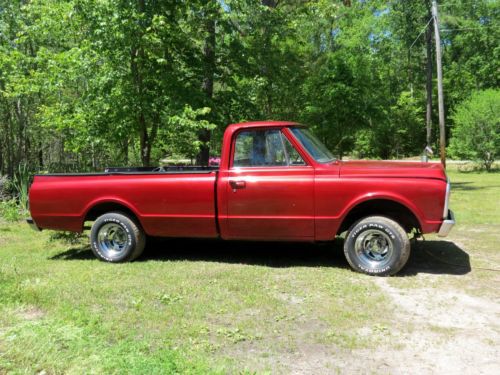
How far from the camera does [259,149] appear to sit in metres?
6.29

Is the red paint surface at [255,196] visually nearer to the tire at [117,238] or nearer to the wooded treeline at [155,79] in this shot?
the tire at [117,238]

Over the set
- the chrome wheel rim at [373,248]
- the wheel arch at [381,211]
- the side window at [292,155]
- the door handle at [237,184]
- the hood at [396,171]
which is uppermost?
the side window at [292,155]

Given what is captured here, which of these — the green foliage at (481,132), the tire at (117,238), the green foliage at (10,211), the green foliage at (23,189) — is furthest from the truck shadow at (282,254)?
the green foliage at (481,132)

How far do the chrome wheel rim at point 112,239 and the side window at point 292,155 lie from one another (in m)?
2.53

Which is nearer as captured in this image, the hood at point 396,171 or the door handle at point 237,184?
the hood at point 396,171

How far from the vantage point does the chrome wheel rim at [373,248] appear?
5801 mm

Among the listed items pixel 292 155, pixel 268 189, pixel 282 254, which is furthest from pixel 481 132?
pixel 268 189

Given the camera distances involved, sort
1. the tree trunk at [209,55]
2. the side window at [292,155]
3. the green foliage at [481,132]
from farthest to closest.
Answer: the green foliage at [481,132] < the tree trunk at [209,55] < the side window at [292,155]

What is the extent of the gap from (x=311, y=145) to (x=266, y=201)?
994mm

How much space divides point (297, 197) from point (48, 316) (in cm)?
308

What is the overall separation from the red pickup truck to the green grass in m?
0.46

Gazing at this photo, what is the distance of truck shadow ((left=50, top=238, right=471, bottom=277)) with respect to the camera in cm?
634

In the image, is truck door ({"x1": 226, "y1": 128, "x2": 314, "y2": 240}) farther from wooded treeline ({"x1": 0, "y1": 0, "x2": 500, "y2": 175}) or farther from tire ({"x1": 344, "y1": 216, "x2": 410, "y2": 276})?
wooded treeline ({"x1": 0, "y1": 0, "x2": 500, "y2": 175})

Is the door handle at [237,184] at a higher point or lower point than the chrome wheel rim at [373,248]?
higher
